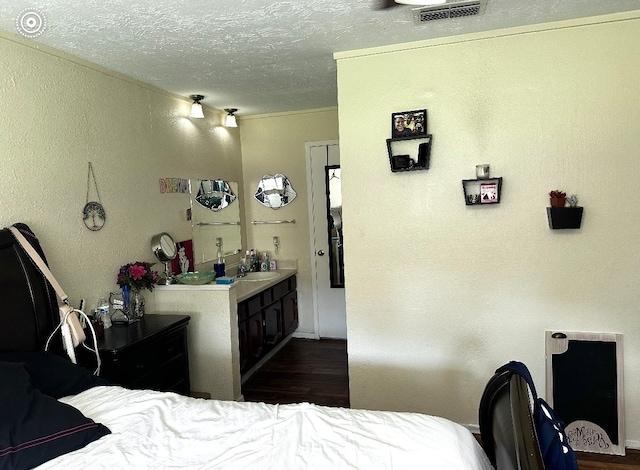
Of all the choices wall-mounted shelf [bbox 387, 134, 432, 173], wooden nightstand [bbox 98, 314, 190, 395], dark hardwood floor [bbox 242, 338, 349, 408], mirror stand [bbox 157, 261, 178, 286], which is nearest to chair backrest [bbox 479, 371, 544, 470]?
wall-mounted shelf [bbox 387, 134, 432, 173]

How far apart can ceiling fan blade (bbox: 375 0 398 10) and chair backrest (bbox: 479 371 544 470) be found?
1.75 metres

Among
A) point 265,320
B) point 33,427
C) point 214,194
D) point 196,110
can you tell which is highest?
point 196,110

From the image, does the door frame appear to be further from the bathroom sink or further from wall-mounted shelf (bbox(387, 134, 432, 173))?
wall-mounted shelf (bbox(387, 134, 432, 173))

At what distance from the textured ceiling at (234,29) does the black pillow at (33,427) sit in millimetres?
1642

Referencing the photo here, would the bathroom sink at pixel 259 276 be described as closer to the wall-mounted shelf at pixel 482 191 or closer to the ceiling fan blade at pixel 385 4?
the wall-mounted shelf at pixel 482 191

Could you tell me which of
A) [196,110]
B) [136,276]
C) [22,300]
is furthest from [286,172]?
[22,300]

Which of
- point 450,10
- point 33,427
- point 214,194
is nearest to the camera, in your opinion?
point 33,427

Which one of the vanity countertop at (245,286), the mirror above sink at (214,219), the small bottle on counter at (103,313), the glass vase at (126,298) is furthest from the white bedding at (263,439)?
the mirror above sink at (214,219)

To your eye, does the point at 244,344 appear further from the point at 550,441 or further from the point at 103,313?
the point at 550,441

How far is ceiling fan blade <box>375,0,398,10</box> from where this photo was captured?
84.0 inches

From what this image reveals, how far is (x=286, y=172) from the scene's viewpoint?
195 inches

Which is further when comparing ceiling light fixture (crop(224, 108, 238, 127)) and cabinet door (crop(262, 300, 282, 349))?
ceiling light fixture (crop(224, 108, 238, 127))

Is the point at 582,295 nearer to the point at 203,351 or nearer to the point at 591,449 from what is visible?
the point at 591,449

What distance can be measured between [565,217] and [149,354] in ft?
8.56
